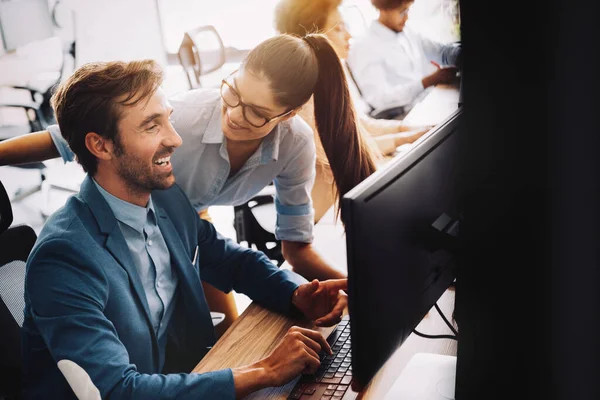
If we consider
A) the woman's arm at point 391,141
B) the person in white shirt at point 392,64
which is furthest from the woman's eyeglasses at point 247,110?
the person in white shirt at point 392,64

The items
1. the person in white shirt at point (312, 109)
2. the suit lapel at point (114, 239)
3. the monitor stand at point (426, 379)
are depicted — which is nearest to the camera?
Answer: the monitor stand at point (426, 379)

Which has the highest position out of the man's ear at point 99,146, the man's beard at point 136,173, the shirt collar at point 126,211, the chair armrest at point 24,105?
the man's ear at point 99,146

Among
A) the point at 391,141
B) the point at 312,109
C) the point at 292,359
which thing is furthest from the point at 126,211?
the point at 391,141

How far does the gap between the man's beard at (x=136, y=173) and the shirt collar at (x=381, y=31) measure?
1.97 m

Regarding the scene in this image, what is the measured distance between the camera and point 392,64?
301 centimetres

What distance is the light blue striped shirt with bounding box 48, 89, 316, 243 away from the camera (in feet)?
4.94

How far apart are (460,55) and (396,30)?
2.52 meters

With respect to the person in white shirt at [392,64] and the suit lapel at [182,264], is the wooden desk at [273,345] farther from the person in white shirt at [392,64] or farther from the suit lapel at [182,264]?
the person in white shirt at [392,64]

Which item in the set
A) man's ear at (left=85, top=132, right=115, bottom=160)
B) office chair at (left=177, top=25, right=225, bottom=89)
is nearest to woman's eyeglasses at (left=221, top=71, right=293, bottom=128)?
man's ear at (left=85, top=132, right=115, bottom=160)

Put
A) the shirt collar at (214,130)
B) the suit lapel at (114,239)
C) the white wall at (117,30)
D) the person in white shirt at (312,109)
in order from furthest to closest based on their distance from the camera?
the white wall at (117,30) < the person in white shirt at (312,109) < the shirt collar at (214,130) < the suit lapel at (114,239)

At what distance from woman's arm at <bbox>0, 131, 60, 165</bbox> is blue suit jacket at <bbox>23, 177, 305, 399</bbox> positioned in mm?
356

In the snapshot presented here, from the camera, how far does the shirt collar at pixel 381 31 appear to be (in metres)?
2.91

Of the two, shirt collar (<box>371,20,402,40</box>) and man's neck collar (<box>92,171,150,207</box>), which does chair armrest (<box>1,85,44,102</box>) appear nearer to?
shirt collar (<box>371,20,402,40</box>)

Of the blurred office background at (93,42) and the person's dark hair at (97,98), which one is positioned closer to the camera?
the person's dark hair at (97,98)
